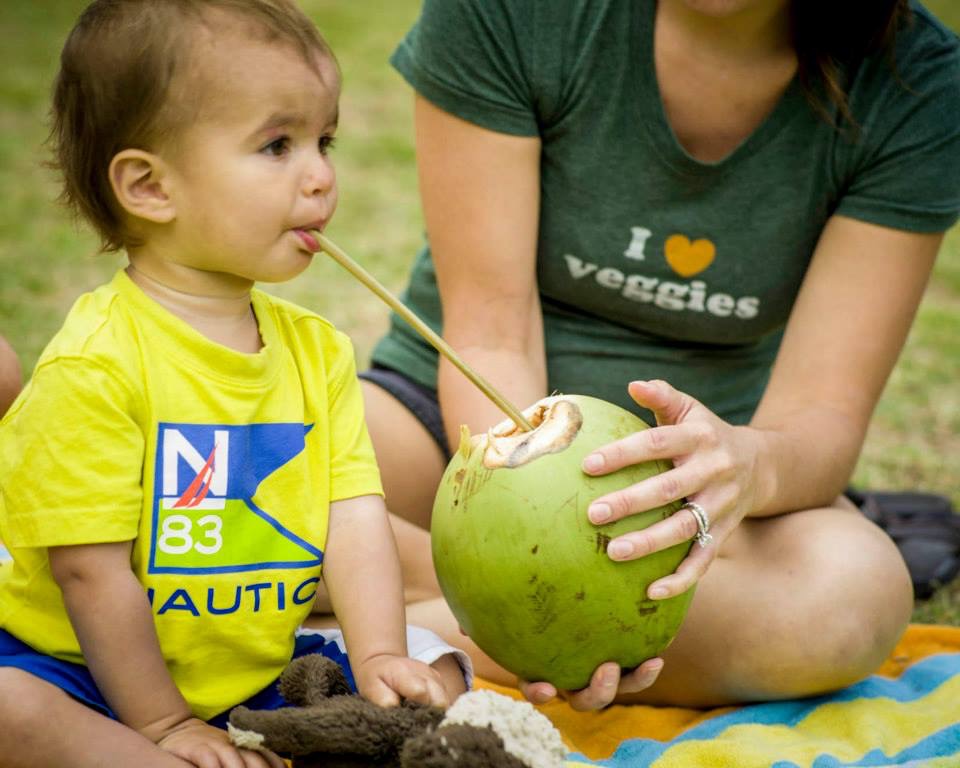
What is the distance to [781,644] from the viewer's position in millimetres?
1795

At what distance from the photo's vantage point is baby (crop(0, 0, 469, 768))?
134 centimetres

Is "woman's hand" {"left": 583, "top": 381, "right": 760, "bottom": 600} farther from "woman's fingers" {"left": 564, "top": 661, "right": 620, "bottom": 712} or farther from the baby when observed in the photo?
the baby

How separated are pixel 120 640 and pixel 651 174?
43.7 inches

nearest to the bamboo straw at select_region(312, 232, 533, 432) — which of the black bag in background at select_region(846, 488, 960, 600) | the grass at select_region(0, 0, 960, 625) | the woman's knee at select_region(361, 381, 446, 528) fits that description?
the grass at select_region(0, 0, 960, 625)

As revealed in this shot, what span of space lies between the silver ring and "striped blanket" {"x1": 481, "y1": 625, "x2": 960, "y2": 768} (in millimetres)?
344

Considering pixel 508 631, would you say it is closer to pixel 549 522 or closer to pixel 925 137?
pixel 549 522

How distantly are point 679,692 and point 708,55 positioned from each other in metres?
0.98

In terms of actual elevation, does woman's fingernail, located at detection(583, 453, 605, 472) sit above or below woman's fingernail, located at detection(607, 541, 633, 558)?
above

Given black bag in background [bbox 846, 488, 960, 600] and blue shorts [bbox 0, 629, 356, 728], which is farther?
black bag in background [bbox 846, 488, 960, 600]

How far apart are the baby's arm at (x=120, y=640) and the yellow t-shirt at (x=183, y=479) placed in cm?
3

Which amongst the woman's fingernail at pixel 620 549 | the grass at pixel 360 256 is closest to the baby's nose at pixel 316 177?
the grass at pixel 360 256

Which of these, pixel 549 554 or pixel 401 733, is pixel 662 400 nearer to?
pixel 549 554

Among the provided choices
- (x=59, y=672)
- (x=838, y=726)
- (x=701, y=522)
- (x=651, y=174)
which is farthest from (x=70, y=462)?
(x=838, y=726)

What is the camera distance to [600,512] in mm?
1325
